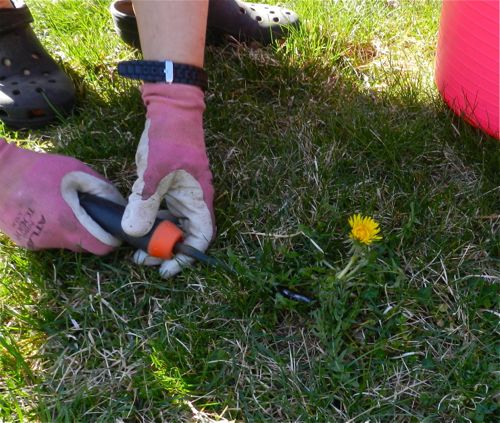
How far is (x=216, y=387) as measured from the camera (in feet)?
3.67

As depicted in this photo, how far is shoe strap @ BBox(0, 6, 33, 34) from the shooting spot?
173 centimetres

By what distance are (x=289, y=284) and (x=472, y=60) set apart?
67 centimetres

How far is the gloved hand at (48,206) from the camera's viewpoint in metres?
1.28

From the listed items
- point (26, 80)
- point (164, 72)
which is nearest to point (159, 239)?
point (164, 72)

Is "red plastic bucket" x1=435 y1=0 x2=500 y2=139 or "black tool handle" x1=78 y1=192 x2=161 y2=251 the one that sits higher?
"red plastic bucket" x1=435 y1=0 x2=500 y2=139

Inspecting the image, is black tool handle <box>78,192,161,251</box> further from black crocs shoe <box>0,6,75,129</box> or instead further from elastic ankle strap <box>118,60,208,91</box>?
black crocs shoe <box>0,6,75,129</box>

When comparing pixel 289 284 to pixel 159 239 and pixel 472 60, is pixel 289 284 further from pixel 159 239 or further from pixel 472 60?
pixel 472 60

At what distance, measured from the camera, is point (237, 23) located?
6.15 ft

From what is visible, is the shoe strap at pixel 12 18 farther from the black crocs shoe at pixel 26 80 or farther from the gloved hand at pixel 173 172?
the gloved hand at pixel 173 172

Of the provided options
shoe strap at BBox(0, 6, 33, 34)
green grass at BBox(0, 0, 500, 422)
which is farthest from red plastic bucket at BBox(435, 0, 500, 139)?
shoe strap at BBox(0, 6, 33, 34)

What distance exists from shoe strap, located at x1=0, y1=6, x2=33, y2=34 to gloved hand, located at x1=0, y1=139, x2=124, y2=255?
22.9 inches

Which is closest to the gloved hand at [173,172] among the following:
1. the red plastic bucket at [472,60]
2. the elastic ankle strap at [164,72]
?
the elastic ankle strap at [164,72]

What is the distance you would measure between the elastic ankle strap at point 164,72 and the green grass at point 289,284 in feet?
0.92

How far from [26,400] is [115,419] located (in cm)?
18
